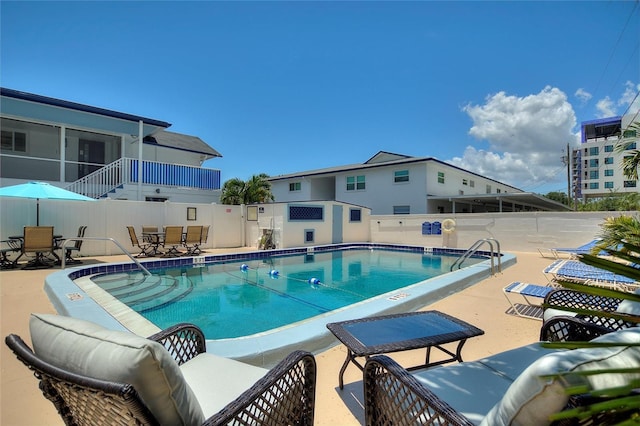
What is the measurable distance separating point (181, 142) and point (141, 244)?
8997mm

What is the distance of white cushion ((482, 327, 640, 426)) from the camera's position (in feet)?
3.24

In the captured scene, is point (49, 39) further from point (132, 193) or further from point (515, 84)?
point (515, 84)

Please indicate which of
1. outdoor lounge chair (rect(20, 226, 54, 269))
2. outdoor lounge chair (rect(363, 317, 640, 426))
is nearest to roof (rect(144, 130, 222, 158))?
outdoor lounge chair (rect(20, 226, 54, 269))

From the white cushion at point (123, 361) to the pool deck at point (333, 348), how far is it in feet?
4.89

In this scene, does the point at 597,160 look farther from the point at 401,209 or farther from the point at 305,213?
the point at 305,213

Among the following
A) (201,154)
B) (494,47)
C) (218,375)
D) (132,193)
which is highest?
(494,47)

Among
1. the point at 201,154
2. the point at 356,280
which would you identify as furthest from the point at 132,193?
the point at 356,280

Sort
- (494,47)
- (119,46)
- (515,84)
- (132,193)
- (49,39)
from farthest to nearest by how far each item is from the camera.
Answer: (515,84)
(132,193)
(494,47)
(119,46)
(49,39)

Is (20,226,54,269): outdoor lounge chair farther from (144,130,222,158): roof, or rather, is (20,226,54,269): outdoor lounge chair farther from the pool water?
(144,130,222,158): roof

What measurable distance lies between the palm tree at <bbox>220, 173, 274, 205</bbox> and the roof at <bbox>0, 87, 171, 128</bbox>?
14.8ft

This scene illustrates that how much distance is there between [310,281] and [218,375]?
6.52 metres

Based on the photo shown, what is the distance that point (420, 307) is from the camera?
529 cm

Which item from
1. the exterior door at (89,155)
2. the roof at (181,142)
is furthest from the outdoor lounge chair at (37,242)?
the roof at (181,142)

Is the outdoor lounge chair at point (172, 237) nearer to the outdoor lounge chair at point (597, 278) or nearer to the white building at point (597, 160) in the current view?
the outdoor lounge chair at point (597, 278)
